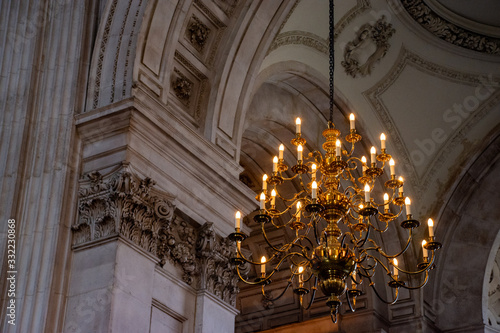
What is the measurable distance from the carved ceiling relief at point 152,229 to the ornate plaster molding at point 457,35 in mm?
5078

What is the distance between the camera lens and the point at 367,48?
12047 millimetres

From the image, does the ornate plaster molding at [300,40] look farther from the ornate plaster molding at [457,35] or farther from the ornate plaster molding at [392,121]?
the ornate plaster molding at [457,35]

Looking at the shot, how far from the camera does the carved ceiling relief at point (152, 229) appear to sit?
7.80 metres

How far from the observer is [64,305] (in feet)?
24.7

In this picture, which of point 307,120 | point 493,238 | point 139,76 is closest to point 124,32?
point 139,76

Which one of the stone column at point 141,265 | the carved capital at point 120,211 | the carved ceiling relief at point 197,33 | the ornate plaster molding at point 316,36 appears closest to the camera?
the stone column at point 141,265

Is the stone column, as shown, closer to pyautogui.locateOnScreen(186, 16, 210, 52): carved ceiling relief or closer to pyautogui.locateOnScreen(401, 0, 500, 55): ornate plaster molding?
pyautogui.locateOnScreen(186, 16, 210, 52): carved ceiling relief

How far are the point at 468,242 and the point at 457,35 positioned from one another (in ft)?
9.24

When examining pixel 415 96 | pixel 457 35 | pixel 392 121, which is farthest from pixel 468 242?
pixel 457 35

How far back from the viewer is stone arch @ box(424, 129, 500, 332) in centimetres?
1247

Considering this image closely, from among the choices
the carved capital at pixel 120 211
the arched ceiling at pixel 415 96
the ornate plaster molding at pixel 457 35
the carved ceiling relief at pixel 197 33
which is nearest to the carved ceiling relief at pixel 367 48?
the arched ceiling at pixel 415 96

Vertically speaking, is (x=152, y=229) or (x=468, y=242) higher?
(x=468, y=242)

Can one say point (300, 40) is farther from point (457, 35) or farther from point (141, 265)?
point (141, 265)

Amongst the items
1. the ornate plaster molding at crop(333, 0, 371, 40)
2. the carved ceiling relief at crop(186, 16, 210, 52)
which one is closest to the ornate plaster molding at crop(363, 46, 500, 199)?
the ornate plaster molding at crop(333, 0, 371, 40)
